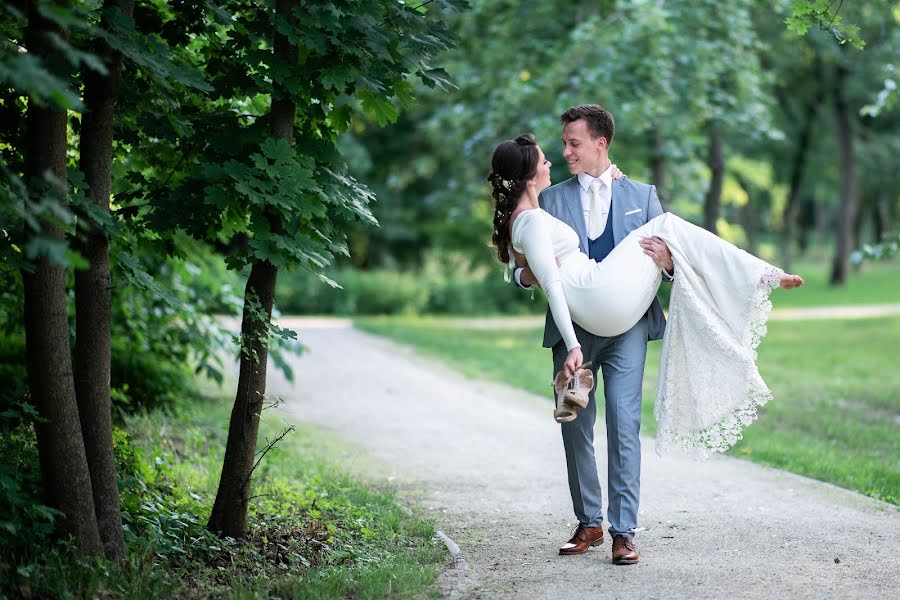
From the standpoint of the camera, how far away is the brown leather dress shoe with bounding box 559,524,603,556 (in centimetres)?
564

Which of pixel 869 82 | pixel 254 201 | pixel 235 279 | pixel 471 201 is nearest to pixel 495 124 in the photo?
pixel 471 201

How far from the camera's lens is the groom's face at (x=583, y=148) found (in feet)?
18.1

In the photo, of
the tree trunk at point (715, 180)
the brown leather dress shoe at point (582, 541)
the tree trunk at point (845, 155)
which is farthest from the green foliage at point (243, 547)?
the tree trunk at point (845, 155)

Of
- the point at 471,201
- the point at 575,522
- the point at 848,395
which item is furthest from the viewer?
the point at 471,201

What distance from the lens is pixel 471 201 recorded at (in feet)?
89.6

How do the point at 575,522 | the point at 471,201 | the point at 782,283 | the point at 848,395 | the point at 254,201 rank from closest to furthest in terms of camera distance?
the point at 254,201, the point at 782,283, the point at 575,522, the point at 848,395, the point at 471,201

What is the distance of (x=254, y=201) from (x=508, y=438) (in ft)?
18.2

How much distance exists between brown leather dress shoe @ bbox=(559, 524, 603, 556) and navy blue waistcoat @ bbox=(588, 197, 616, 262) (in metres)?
1.37

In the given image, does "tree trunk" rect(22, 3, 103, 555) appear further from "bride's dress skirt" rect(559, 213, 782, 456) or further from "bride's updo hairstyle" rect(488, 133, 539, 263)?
"bride's dress skirt" rect(559, 213, 782, 456)

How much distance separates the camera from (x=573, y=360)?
5.26 metres

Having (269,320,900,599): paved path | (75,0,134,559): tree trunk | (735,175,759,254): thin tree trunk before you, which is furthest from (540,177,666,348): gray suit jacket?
(735,175,759,254): thin tree trunk

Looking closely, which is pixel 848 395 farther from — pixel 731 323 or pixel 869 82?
pixel 869 82

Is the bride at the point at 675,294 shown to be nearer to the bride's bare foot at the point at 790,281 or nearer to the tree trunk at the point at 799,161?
the bride's bare foot at the point at 790,281

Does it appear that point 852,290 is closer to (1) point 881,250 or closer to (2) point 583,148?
(1) point 881,250
